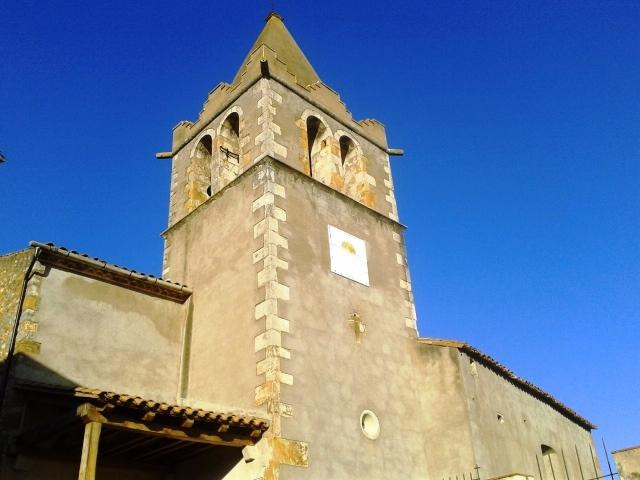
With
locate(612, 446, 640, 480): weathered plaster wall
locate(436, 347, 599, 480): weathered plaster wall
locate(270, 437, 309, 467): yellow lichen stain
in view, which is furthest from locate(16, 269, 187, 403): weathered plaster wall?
locate(612, 446, 640, 480): weathered plaster wall

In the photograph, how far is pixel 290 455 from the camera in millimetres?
7984

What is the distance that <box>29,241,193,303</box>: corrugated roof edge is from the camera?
9.30 metres

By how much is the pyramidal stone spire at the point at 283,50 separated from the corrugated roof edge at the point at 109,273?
4850 millimetres

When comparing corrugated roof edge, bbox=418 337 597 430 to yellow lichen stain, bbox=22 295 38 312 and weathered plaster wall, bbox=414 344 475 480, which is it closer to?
weathered plaster wall, bbox=414 344 475 480

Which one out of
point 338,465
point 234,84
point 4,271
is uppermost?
point 234,84

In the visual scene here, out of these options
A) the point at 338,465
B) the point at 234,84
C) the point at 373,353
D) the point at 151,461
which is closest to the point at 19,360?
the point at 151,461

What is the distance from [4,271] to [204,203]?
11.6 feet

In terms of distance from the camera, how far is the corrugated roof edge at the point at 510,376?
10.2 meters

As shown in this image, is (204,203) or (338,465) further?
(204,203)

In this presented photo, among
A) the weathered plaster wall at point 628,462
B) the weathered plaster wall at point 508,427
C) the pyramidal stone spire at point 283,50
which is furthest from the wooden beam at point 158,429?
the pyramidal stone spire at point 283,50

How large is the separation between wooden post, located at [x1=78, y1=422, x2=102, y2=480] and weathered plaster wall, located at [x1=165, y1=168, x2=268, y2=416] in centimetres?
215

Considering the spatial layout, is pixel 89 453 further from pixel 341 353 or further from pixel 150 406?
pixel 341 353

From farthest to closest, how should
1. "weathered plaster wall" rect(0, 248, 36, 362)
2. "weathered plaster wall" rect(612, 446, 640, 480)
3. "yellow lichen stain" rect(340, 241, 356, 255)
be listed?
"yellow lichen stain" rect(340, 241, 356, 255), "weathered plaster wall" rect(0, 248, 36, 362), "weathered plaster wall" rect(612, 446, 640, 480)

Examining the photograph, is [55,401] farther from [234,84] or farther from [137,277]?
[234,84]
